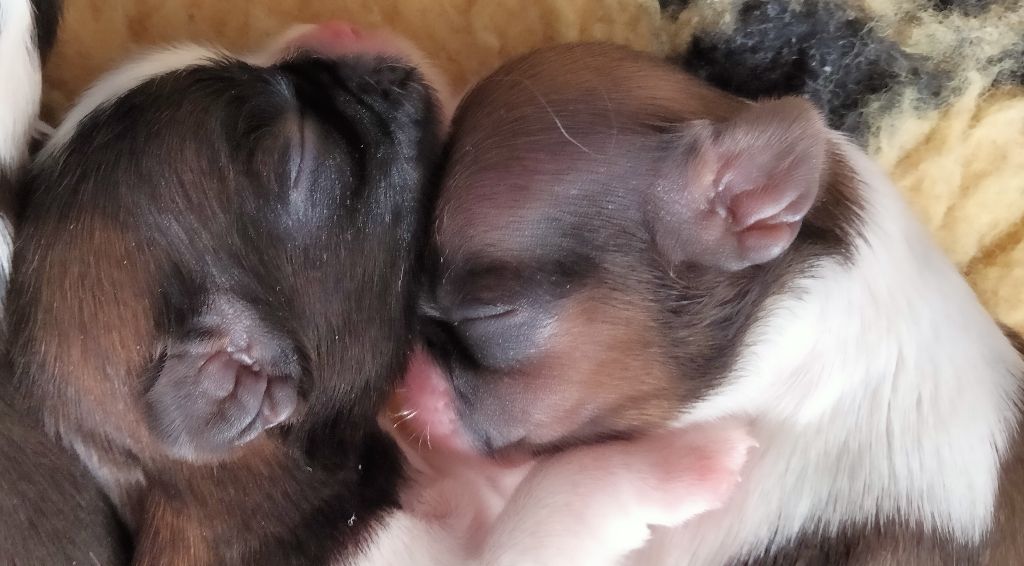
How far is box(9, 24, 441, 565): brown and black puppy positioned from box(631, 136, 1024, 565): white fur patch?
23.9 inches

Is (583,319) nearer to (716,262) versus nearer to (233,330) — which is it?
(716,262)

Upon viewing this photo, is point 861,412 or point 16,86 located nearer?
point 16,86

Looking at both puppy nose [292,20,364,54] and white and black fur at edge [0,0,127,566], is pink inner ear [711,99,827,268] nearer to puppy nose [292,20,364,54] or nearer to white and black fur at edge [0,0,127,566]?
puppy nose [292,20,364,54]

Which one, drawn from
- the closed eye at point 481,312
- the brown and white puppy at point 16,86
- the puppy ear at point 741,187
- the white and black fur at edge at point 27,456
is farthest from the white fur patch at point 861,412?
the brown and white puppy at point 16,86

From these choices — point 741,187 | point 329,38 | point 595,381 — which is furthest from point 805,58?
point 329,38

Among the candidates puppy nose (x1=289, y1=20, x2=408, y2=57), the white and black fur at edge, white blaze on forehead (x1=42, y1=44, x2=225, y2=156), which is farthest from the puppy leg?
white blaze on forehead (x1=42, y1=44, x2=225, y2=156)

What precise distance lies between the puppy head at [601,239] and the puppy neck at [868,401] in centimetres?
6

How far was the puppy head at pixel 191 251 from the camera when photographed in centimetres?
155

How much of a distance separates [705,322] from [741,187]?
9.5 inches

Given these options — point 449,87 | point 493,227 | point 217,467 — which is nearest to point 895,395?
point 493,227

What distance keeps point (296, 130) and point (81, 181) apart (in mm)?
326

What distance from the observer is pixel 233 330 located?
157 centimetres

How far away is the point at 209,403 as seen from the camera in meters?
1.49

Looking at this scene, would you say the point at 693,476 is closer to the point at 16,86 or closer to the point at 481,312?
the point at 481,312
